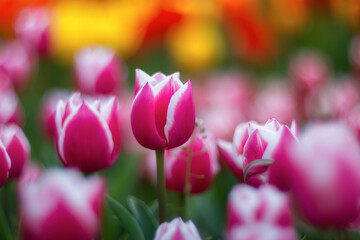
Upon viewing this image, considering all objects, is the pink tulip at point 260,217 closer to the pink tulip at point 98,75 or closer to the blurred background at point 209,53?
the blurred background at point 209,53

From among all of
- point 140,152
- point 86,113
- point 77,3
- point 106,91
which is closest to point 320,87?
point 140,152

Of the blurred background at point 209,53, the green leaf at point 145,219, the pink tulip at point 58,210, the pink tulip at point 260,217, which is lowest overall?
the blurred background at point 209,53

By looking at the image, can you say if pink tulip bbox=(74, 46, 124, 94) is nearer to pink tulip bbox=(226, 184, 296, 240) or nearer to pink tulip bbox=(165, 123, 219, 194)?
pink tulip bbox=(165, 123, 219, 194)

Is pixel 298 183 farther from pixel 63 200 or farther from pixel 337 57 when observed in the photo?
pixel 337 57

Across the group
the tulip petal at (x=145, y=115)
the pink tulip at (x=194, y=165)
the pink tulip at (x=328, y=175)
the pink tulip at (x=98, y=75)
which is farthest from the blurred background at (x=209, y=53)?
the pink tulip at (x=328, y=175)

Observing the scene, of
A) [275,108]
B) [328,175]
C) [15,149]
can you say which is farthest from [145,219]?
[275,108]

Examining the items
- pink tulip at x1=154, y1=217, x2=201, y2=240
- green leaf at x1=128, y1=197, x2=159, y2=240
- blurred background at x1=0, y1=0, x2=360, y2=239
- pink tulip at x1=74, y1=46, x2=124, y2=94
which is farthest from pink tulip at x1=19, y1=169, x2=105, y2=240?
pink tulip at x1=74, y1=46, x2=124, y2=94
